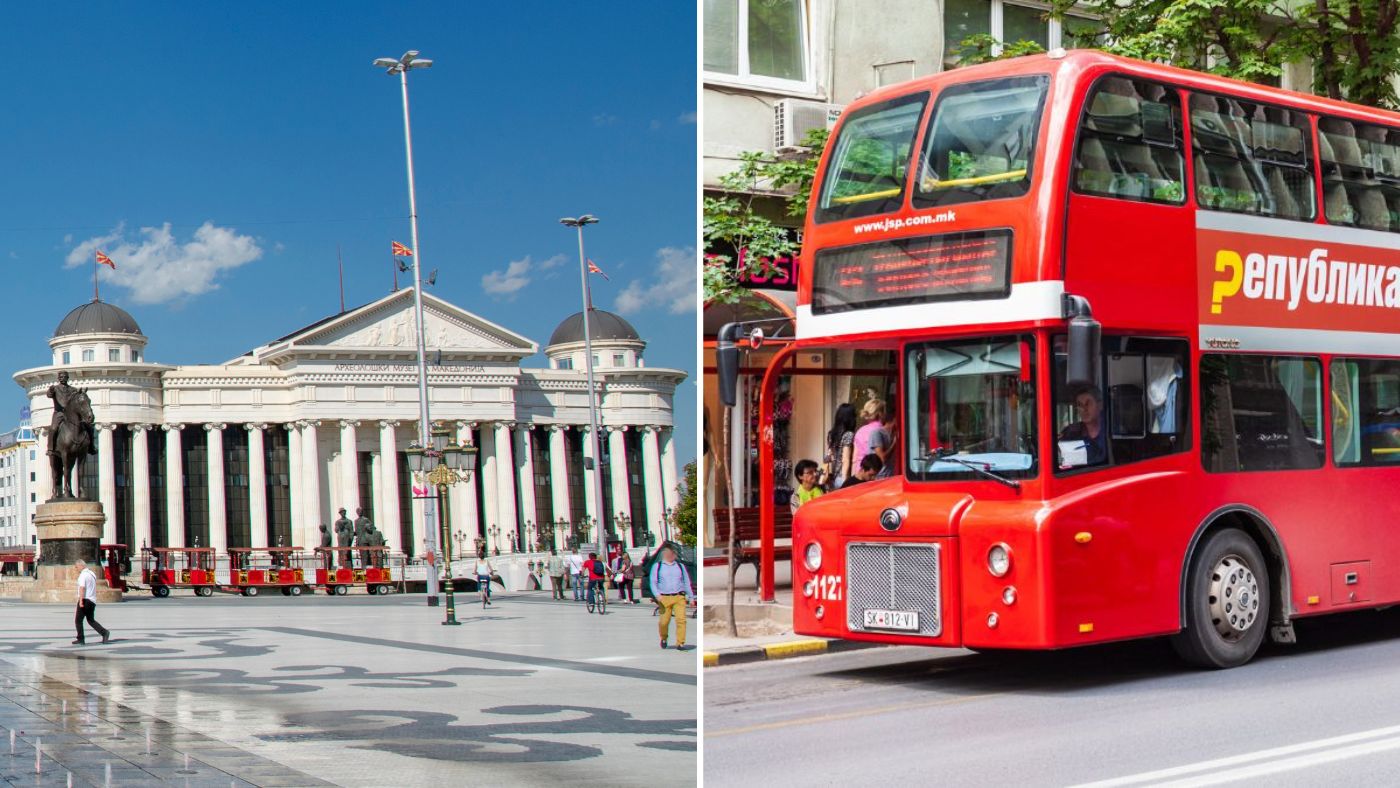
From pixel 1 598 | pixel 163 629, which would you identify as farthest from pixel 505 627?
pixel 1 598

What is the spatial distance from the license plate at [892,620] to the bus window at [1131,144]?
9.21 ft

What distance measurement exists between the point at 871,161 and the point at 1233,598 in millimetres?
3713

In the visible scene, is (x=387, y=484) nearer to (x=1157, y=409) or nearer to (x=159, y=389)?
(x=159, y=389)


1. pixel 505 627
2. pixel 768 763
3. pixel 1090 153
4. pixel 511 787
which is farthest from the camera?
pixel 505 627

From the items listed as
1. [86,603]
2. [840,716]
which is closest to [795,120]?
[86,603]

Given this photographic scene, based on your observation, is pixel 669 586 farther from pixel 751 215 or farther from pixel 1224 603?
pixel 1224 603

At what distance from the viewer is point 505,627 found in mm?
29547

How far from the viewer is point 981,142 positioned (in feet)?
37.1

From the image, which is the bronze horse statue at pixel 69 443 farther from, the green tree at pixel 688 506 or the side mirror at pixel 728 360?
the side mirror at pixel 728 360

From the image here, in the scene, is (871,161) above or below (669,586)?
above

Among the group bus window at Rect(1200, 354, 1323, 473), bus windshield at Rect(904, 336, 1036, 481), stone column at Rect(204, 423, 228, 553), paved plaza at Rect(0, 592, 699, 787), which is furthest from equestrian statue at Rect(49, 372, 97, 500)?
stone column at Rect(204, 423, 228, 553)

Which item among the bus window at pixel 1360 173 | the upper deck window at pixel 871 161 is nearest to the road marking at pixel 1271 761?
the upper deck window at pixel 871 161

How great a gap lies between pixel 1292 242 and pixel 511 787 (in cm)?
659

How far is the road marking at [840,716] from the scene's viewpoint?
985cm
